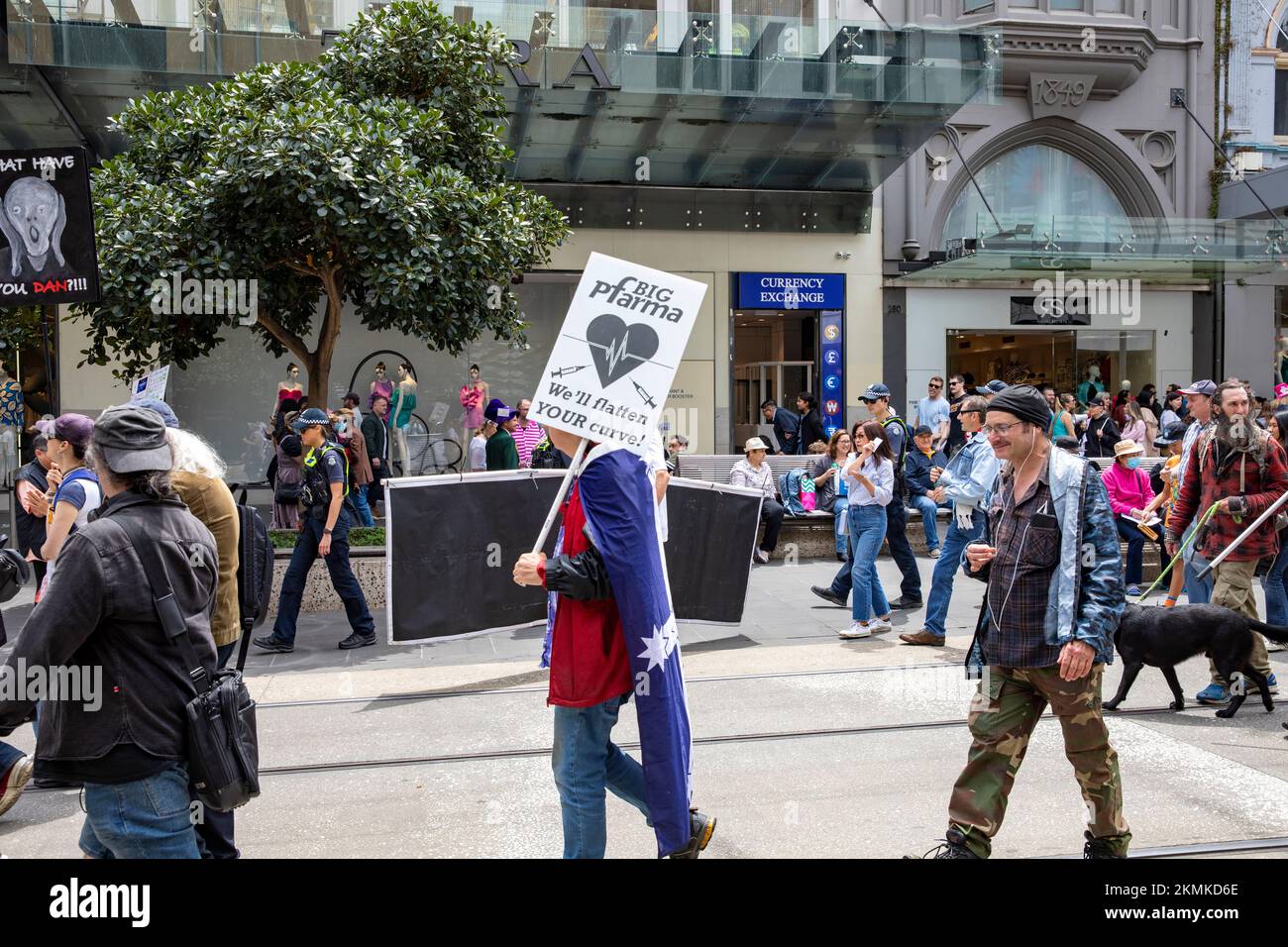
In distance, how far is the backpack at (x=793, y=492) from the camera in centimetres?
1367

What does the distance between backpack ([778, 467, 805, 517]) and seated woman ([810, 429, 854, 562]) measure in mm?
197

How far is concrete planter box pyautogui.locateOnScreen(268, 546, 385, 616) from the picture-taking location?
10.2 m

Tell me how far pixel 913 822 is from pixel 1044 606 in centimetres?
132

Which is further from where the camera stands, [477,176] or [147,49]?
[147,49]

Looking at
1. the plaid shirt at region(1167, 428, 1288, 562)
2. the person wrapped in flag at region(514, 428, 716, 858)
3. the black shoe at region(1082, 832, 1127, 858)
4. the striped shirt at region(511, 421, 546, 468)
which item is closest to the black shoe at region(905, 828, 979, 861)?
the black shoe at region(1082, 832, 1127, 858)

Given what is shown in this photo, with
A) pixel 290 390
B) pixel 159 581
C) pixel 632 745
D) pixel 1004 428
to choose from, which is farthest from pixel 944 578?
pixel 290 390

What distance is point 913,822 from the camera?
4.80 meters

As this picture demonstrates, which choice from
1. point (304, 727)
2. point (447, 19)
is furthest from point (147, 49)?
point (304, 727)

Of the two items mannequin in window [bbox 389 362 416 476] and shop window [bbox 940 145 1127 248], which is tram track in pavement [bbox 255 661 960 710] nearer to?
mannequin in window [bbox 389 362 416 476]

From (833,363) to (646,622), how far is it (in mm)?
Answer: 18468

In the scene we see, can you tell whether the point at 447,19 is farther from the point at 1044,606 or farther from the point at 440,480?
the point at 1044,606

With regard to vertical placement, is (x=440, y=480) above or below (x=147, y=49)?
below

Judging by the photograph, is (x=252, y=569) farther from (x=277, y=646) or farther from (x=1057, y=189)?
(x=1057, y=189)

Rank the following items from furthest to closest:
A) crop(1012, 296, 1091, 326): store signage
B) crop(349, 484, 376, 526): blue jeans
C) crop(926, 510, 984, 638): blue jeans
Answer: crop(1012, 296, 1091, 326): store signage, crop(349, 484, 376, 526): blue jeans, crop(926, 510, 984, 638): blue jeans
